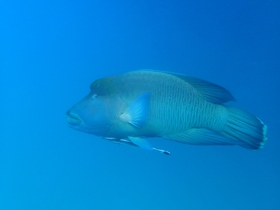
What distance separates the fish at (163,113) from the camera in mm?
1649

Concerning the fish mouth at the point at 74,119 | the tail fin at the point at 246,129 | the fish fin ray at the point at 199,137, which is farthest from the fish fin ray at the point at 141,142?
the tail fin at the point at 246,129

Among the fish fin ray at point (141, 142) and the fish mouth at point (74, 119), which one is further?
the fish mouth at point (74, 119)

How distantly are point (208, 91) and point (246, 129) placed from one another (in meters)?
0.26

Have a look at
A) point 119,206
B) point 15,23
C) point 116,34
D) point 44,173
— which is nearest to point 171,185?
point 119,206

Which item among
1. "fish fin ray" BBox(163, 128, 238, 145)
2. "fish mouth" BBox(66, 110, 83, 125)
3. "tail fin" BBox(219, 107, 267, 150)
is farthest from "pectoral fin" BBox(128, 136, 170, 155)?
"tail fin" BBox(219, 107, 267, 150)

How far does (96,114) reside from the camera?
5.55 ft

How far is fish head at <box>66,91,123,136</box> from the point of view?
1.67m

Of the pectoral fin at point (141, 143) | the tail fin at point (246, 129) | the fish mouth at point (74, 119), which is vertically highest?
the tail fin at point (246, 129)

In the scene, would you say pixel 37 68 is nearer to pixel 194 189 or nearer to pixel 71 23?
pixel 71 23

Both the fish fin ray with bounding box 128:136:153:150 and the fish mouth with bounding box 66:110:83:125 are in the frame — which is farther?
the fish mouth with bounding box 66:110:83:125

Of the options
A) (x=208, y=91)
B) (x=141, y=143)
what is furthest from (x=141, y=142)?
(x=208, y=91)

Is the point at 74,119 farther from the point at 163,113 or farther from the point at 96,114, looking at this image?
the point at 163,113

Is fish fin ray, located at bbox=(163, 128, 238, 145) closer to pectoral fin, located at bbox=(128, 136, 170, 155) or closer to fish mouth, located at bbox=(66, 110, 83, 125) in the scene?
pectoral fin, located at bbox=(128, 136, 170, 155)

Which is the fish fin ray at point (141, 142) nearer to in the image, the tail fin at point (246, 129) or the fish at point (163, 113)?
the fish at point (163, 113)
